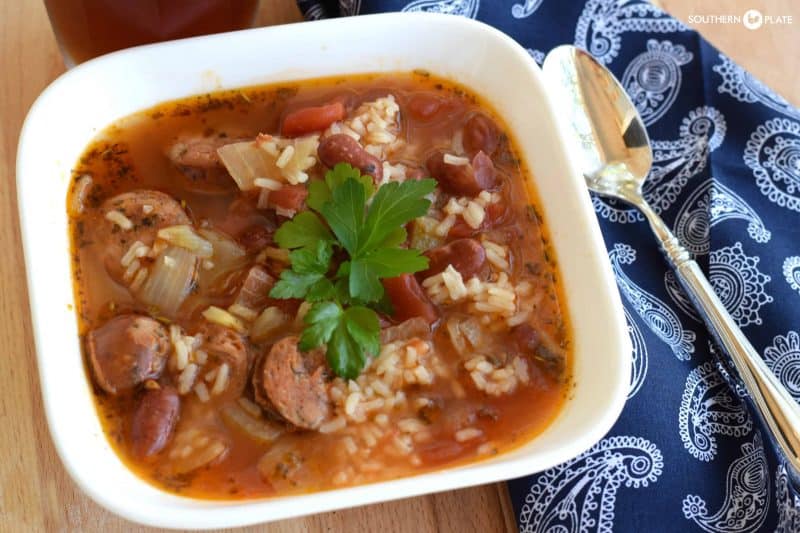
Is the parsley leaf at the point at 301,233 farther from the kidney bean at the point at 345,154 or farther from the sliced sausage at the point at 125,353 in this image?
the sliced sausage at the point at 125,353

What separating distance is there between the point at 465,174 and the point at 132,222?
1.14 m

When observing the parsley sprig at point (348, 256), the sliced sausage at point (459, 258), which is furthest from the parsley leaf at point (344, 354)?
the sliced sausage at point (459, 258)

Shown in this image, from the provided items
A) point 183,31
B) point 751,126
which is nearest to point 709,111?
point 751,126

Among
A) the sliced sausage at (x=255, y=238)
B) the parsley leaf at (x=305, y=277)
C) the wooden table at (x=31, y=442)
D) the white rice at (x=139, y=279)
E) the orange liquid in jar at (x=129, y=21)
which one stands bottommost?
the wooden table at (x=31, y=442)

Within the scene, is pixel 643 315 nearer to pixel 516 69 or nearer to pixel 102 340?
pixel 516 69

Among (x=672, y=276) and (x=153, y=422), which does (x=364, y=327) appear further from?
(x=672, y=276)

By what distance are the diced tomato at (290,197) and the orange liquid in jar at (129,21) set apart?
0.78 m

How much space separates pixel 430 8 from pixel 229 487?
2151mm

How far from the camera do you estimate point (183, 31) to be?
3.24 meters

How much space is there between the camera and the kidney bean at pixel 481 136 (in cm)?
323

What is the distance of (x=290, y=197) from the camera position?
2924 millimetres

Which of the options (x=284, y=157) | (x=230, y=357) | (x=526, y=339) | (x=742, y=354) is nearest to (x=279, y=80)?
(x=284, y=157)

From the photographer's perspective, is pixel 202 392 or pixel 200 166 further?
pixel 200 166

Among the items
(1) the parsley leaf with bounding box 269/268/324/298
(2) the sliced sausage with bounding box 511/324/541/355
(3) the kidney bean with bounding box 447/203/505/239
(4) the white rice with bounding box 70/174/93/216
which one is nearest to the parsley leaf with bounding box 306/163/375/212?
(1) the parsley leaf with bounding box 269/268/324/298
